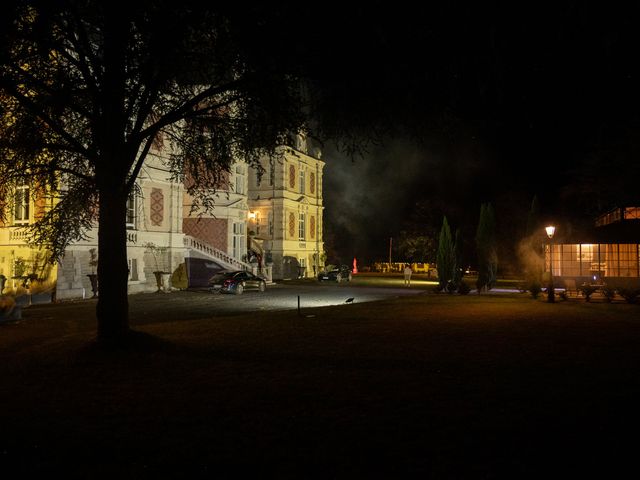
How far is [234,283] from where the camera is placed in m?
30.0

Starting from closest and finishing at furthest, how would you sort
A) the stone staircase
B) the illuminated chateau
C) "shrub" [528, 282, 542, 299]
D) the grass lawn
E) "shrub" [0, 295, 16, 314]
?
the grass lawn → "shrub" [0, 295, 16, 314] → the illuminated chateau → "shrub" [528, 282, 542, 299] → the stone staircase

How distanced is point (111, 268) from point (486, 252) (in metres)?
25.5

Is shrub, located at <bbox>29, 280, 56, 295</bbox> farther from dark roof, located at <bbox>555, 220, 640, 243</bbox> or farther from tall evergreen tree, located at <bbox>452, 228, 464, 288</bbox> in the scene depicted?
dark roof, located at <bbox>555, 220, 640, 243</bbox>

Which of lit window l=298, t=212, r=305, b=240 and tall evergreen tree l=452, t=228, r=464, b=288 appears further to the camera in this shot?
lit window l=298, t=212, r=305, b=240

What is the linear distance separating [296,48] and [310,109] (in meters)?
1.60

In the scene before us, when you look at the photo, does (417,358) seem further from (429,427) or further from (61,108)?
(61,108)

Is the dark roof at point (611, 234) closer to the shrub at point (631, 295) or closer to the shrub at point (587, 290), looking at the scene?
the shrub at point (587, 290)

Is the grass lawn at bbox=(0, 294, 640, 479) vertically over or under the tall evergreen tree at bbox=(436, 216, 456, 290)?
Result: under

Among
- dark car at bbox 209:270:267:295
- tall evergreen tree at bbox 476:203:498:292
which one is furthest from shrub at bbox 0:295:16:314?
tall evergreen tree at bbox 476:203:498:292

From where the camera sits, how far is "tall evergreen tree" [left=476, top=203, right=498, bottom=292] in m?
31.8

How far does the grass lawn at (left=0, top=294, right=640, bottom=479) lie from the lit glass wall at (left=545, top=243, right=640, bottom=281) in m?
23.3

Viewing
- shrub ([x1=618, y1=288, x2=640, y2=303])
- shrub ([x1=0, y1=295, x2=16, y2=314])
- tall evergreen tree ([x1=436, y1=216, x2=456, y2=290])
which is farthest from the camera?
tall evergreen tree ([x1=436, y1=216, x2=456, y2=290])

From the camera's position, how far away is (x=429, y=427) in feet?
19.8

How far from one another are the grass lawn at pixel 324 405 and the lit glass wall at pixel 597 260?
23.3 m
